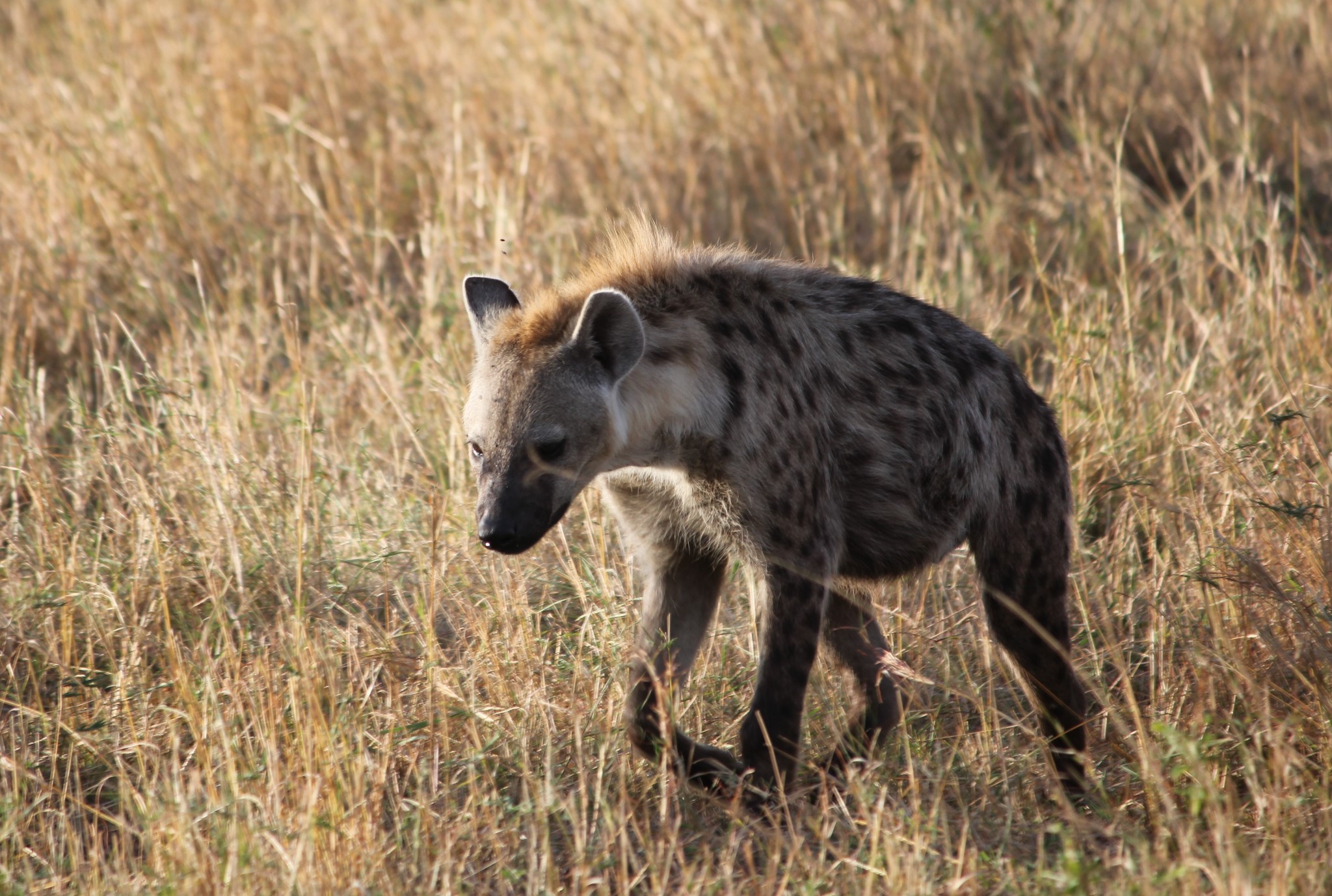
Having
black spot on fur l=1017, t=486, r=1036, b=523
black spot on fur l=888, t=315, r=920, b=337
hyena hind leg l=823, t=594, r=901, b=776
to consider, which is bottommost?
hyena hind leg l=823, t=594, r=901, b=776

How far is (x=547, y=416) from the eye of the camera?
3143 mm

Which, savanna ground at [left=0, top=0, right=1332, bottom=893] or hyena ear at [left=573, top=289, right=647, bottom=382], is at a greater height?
hyena ear at [left=573, top=289, right=647, bottom=382]

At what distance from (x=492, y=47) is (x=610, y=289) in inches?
162

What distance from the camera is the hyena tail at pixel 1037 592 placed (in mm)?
3453

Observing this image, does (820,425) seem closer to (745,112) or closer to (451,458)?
(451,458)

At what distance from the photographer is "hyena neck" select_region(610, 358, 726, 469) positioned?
321 cm

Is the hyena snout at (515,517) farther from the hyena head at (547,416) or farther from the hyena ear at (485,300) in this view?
the hyena ear at (485,300)

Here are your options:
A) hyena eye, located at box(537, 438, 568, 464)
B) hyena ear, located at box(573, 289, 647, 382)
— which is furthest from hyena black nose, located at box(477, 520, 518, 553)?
Result: hyena ear, located at box(573, 289, 647, 382)

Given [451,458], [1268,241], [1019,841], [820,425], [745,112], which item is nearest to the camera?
[1019,841]

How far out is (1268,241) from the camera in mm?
4988

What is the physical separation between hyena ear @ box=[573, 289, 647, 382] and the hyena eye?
0.18m

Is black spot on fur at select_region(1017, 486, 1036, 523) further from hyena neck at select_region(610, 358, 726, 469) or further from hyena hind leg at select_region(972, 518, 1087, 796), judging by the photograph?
hyena neck at select_region(610, 358, 726, 469)

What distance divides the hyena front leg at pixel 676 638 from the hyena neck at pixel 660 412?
0.31 metres

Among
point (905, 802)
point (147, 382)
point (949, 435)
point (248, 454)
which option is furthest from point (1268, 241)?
point (147, 382)
